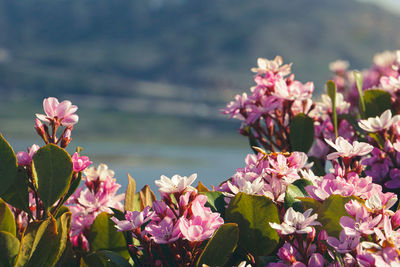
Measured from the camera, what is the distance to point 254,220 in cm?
57

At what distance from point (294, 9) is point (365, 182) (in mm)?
78214

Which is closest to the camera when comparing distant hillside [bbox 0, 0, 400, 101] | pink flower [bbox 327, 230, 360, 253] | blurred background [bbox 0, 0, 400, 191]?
pink flower [bbox 327, 230, 360, 253]

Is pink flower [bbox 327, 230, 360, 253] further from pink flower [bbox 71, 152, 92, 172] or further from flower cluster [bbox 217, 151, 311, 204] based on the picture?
pink flower [bbox 71, 152, 92, 172]

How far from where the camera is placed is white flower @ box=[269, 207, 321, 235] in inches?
20.0

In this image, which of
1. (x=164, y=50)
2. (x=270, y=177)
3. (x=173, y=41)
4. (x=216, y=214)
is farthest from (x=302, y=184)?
(x=173, y=41)

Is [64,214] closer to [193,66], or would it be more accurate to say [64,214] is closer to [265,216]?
[265,216]

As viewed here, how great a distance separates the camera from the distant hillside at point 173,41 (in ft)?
165

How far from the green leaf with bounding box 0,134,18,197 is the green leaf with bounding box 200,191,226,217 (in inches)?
9.0

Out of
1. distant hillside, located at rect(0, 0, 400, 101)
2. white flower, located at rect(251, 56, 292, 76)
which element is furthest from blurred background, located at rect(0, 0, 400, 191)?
white flower, located at rect(251, 56, 292, 76)

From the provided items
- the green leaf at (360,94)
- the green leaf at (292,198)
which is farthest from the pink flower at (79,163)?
the green leaf at (360,94)

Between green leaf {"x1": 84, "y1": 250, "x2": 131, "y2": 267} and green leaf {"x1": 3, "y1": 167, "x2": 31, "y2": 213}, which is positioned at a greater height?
green leaf {"x1": 3, "y1": 167, "x2": 31, "y2": 213}

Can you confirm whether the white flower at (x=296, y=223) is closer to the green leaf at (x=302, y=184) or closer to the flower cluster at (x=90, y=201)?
the green leaf at (x=302, y=184)

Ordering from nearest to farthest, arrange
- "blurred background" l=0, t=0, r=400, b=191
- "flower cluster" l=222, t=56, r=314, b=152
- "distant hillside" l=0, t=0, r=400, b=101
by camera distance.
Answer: "flower cluster" l=222, t=56, r=314, b=152, "blurred background" l=0, t=0, r=400, b=191, "distant hillside" l=0, t=0, r=400, b=101

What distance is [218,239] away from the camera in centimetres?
52
